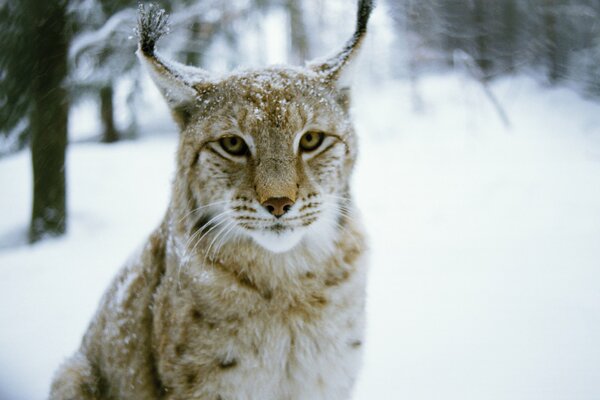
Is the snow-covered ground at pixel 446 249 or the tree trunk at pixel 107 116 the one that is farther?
the tree trunk at pixel 107 116

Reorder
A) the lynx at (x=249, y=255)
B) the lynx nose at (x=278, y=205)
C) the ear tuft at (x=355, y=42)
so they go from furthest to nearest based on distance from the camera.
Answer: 1. the ear tuft at (x=355, y=42)
2. the lynx at (x=249, y=255)
3. the lynx nose at (x=278, y=205)

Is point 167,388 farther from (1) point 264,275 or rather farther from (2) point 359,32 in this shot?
(2) point 359,32

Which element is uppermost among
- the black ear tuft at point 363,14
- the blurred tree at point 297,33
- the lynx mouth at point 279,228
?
the blurred tree at point 297,33

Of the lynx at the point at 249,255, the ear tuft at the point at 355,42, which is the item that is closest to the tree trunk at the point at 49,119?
the lynx at the point at 249,255

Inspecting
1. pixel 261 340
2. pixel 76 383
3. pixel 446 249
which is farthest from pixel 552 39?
pixel 76 383

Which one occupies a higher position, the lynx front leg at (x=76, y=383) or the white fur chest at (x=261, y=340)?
the white fur chest at (x=261, y=340)

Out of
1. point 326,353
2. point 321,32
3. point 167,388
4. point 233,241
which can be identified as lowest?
point 167,388

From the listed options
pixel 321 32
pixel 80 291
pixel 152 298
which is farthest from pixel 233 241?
pixel 321 32

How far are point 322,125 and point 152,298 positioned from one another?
1.09 meters

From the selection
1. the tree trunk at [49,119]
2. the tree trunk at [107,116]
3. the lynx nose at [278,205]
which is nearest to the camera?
the lynx nose at [278,205]

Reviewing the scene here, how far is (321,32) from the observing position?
19.0ft

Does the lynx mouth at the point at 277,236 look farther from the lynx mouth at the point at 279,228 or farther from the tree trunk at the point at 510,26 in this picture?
the tree trunk at the point at 510,26

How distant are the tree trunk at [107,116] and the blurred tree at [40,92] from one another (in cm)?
66

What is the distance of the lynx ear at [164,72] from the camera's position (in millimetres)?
2039
